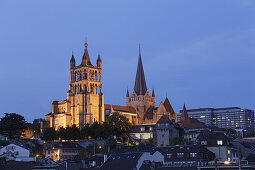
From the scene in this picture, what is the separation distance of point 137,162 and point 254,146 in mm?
50909

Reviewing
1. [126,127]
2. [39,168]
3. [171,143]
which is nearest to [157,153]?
[39,168]

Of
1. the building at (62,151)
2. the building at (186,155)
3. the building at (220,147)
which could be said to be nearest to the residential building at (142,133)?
the building at (62,151)

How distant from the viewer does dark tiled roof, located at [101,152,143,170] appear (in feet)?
323

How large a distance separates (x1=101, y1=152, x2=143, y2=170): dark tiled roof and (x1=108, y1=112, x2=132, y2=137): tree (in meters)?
69.9

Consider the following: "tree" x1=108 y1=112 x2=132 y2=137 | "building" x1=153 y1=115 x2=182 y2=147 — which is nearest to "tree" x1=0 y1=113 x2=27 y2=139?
"tree" x1=108 y1=112 x2=132 y2=137

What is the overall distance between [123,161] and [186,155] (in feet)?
56.9

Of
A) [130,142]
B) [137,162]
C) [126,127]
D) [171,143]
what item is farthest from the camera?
[126,127]

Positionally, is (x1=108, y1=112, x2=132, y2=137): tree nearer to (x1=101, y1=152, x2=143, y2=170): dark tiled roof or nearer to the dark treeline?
the dark treeline

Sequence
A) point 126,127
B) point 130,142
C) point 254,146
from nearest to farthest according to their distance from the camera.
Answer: point 254,146 → point 130,142 → point 126,127

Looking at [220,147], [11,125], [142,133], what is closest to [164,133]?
[142,133]

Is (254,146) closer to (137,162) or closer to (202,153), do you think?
(202,153)

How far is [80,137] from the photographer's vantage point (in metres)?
174

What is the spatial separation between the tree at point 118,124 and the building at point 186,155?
61.1m

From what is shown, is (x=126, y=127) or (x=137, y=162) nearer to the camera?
(x=137, y=162)
